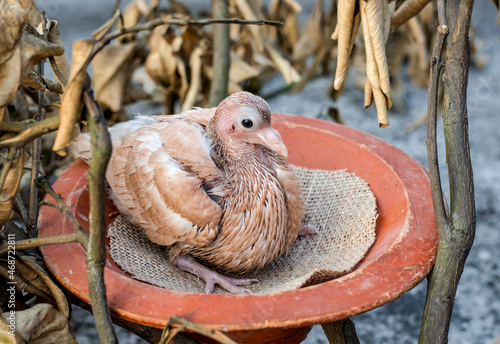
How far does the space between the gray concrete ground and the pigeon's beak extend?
0.81 m

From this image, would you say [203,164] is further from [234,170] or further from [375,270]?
[375,270]

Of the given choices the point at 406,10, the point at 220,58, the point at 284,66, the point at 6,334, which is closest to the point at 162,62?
the point at 220,58

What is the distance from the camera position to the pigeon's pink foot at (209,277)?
3.70 ft

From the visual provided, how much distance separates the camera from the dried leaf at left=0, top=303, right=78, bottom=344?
95 cm

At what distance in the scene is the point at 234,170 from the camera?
1154mm

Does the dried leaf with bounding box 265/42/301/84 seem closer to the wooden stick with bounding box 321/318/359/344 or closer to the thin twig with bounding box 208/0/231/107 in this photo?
the thin twig with bounding box 208/0/231/107

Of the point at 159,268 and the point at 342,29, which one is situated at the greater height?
the point at 342,29

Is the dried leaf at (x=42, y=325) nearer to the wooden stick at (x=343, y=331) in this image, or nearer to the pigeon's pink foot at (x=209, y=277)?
the pigeon's pink foot at (x=209, y=277)

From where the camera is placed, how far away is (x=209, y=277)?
1146mm

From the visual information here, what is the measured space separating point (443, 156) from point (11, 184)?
85.3 inches

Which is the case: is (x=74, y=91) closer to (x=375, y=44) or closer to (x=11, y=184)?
(x=11, y=184)

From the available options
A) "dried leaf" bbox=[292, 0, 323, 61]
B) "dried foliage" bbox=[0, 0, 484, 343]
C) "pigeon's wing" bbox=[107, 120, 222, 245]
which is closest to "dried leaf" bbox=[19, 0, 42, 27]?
"dried foliage" bbox=[0, 0, 484, 343]

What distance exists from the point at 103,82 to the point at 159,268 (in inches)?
41.9

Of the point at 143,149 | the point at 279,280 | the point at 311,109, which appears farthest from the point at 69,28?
the point at 279,280
